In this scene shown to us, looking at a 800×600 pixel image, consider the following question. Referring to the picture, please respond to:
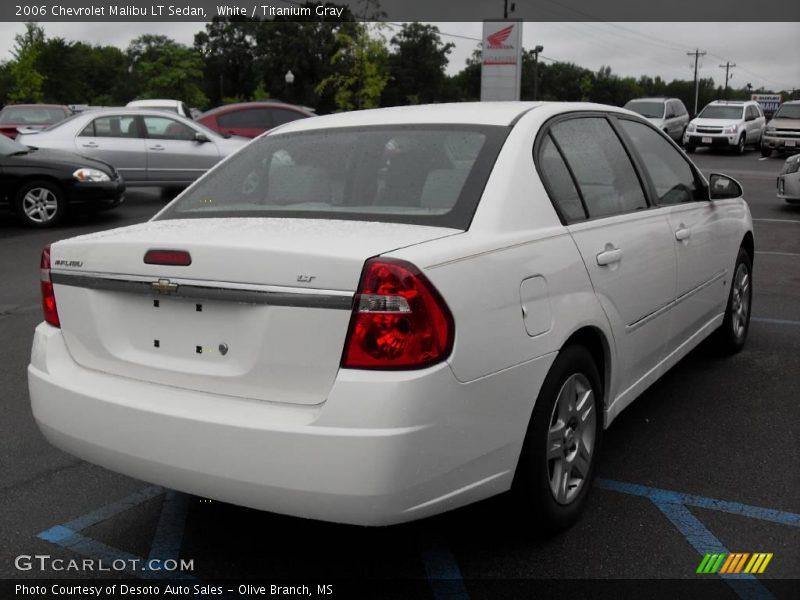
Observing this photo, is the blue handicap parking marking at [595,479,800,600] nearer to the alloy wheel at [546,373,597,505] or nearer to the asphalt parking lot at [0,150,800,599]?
the asphalt parking lot at [0,150,800,599]

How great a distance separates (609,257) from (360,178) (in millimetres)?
1050

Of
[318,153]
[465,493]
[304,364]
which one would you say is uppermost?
[318,153]

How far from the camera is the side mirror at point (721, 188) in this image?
5.03 m

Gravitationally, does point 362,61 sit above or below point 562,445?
above

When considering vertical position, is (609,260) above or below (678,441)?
above

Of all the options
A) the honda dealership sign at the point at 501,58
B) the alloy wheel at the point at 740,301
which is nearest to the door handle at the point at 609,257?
the alloy wheel at the point at 740,301

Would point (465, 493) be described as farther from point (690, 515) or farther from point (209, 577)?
point (690, 515)

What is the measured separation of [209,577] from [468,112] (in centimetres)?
208

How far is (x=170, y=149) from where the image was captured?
1514 centimetres

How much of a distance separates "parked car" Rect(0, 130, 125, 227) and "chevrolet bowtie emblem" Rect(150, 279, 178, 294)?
10.3 metres

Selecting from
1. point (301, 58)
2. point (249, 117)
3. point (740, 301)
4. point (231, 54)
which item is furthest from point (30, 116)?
point (231, 54)

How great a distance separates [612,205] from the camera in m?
3.89

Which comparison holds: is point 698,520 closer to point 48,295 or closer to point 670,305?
point 670,305

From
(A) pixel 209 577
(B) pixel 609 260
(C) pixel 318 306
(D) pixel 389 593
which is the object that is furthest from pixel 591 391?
(A) pixel 209 577
